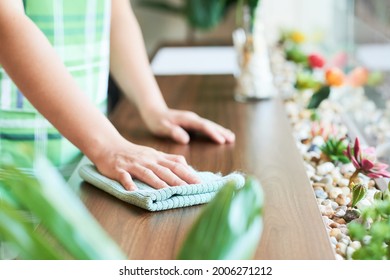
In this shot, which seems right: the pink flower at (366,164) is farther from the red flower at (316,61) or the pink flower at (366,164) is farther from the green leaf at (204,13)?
the green leaf at (204,13)

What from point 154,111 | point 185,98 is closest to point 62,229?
point 154,111

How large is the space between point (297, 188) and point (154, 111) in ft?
1.77

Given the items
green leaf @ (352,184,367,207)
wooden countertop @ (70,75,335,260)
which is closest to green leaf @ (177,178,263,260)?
wooden countertop @ (70,75,335,260)

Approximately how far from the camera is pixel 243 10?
2230 millimetres

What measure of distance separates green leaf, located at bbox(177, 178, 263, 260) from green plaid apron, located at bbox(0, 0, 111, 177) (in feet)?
3.13

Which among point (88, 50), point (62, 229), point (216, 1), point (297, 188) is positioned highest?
point (62, 229)

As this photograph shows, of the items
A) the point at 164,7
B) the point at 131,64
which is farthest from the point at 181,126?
the point at 164,7

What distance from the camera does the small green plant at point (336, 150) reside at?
1.57 m

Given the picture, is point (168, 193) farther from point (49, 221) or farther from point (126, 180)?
point (49, 221)

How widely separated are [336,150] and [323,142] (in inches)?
7.2

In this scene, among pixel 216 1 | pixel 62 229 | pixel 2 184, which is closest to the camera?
pixel 62 229

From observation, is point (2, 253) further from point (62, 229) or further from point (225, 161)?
point (62, 229)

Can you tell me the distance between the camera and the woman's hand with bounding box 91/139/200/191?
1.24 metres

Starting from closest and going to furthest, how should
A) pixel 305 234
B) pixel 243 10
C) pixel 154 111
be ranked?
pixel 305 234, pixel 154 111, pixel 243 10
